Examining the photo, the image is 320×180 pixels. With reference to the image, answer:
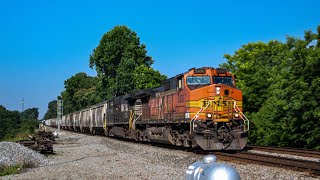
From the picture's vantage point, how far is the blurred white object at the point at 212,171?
13.5ft

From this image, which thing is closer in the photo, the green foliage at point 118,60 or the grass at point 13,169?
the grass at point 13,169

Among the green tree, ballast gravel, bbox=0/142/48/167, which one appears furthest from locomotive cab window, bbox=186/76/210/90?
the green tree

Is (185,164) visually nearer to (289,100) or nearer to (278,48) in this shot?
(289,100)

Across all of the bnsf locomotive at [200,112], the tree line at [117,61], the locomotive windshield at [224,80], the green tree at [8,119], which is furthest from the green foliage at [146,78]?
the green tree at [8,119]

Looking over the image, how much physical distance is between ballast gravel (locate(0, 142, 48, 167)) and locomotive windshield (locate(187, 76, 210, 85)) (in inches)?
295

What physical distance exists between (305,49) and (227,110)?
5.83 m

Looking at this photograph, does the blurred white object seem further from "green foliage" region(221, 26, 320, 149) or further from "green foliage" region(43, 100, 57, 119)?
"green foliage" region(43, 100, 57, 119)

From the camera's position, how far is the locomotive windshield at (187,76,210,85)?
18.8m

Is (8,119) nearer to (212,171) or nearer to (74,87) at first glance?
(74,87)

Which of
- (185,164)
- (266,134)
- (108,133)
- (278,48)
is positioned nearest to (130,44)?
(278,48)

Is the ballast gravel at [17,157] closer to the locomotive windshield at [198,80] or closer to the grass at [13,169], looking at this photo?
the grass at [13,169]

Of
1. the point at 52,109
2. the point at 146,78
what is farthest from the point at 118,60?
the point at 52,109

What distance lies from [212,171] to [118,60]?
203 feet

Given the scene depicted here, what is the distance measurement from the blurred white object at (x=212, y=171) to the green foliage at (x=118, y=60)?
182 ft
